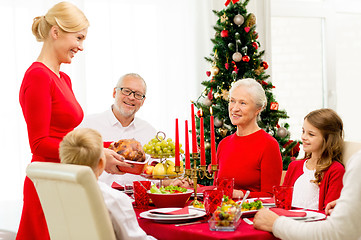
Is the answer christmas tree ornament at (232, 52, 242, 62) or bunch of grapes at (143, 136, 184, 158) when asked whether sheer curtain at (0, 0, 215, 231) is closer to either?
christmas tree ornament at (232, 52, 242, 62)

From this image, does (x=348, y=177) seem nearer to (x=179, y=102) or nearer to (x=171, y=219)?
(x=171, y=219)

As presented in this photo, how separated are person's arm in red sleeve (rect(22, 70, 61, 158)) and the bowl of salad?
479mm

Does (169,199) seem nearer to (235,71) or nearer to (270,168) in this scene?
(270,168)

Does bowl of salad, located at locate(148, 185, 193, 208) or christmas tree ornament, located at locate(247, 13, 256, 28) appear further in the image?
christmas tree ornament, located at locate(247, 13, 256, 28)

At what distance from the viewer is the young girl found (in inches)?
97.5

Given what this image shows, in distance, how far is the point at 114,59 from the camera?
4727 mm

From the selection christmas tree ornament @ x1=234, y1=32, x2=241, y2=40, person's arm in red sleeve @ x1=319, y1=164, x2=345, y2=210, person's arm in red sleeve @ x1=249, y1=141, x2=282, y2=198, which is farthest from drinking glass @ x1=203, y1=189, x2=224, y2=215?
christmas tree ornament @ x1=234, y1=32, x2=241, y2=40

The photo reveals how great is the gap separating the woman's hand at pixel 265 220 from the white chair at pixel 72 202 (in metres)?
0.54

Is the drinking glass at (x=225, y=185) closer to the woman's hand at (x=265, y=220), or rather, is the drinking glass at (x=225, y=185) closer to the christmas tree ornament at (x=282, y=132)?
→ the woman's hand at (x=265, y=220)

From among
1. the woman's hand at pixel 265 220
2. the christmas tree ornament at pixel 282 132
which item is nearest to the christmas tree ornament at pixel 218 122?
the christmas tree ornament at pixel 282 132

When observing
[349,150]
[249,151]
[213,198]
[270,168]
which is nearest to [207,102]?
[249,151]

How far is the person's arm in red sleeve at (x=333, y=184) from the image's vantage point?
2412 mm

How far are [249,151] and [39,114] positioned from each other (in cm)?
127

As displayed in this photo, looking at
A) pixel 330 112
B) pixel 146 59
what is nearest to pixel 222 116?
pixel 146 59
